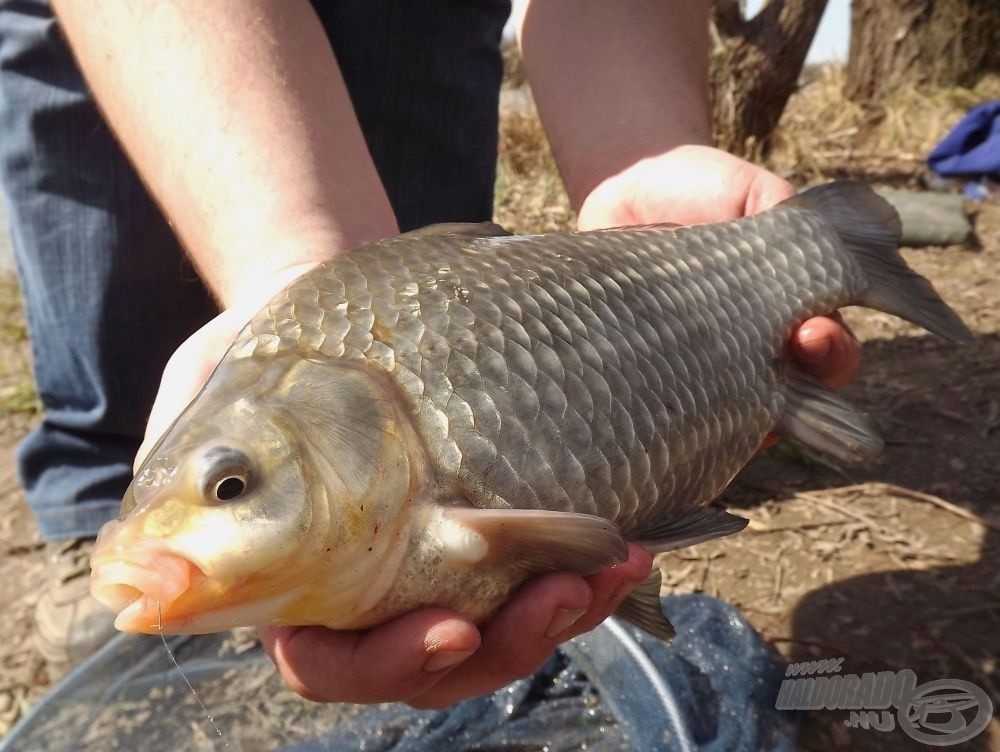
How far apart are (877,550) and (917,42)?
526cm

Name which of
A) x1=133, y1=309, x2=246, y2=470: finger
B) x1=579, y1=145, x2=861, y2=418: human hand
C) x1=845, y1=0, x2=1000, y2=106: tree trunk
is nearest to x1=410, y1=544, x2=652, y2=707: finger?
x1=133, y1=309, x2=246, y2=470: finger

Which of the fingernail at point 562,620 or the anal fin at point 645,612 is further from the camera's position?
the anal fin at point 645,612

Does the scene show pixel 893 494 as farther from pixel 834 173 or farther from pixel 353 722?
pixel 834 173

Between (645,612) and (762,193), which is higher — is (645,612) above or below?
below

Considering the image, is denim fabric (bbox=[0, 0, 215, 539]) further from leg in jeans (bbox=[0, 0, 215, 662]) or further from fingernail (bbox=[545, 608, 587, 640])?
fingernail (bbox=[545, 608, 587, 640])

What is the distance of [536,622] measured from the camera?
1.18m

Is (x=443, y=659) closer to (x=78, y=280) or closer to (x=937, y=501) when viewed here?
(x=78, y=280)

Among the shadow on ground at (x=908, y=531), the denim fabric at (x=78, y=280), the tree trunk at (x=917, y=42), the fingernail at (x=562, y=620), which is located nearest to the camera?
the fingernail at (x=562, y=620)

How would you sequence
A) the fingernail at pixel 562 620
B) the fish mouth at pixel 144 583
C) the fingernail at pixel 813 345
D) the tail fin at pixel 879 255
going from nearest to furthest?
the fish mouth at pixel 144 583 → the fingernail at pixel 562 620 → the fingernail at pixel 813 345 → the tail fin at pixel 879 255

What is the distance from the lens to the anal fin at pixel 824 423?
5.76 feet

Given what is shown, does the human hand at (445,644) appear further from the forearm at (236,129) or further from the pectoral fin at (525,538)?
the forearm at (236,129)

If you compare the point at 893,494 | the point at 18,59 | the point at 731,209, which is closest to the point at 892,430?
the point at 893,494

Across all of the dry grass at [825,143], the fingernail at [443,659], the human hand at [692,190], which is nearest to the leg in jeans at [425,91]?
the human hand at [692,190]

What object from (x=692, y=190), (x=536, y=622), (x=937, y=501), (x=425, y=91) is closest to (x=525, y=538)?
(x=536, y=622)
